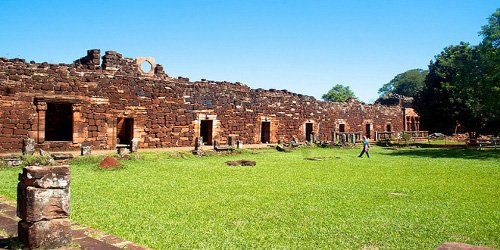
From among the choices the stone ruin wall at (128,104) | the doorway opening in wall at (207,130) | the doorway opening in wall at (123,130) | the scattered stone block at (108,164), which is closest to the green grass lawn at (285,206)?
the scattered stone block at (108,164)

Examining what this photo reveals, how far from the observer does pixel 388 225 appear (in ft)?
20.0

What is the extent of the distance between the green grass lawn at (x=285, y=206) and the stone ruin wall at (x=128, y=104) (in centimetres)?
402

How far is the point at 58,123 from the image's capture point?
21234 millimetres

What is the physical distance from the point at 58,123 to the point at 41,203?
734 inches

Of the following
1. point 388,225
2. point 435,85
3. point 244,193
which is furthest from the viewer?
point 435,85

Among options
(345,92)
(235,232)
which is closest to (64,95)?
(235,232)

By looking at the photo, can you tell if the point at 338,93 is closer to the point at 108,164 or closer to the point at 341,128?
the point at 341,128

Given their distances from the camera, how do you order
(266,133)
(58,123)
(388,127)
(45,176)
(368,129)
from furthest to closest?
(388,127)
(368,129)
(266,133)
(58,123)
(45,176)

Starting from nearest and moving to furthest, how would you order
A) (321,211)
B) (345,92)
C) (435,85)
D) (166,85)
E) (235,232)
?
(235,232) < (321,211) < (166,85) < (435,85) < (345,92)

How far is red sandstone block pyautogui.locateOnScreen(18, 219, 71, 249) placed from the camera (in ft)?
14.6

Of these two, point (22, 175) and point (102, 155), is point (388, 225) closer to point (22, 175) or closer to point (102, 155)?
point (22, 175)

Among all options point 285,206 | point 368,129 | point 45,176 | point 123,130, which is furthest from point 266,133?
point 45,176

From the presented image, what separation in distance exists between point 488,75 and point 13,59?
25.4 metres

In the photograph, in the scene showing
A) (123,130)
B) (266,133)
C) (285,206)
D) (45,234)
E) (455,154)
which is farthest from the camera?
(266,133)
